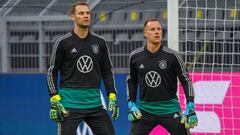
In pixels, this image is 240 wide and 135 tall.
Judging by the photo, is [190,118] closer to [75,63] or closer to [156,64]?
[156,64]

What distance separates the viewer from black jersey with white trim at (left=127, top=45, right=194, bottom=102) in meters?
7.88

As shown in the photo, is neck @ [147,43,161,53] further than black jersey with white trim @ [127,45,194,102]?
Yes

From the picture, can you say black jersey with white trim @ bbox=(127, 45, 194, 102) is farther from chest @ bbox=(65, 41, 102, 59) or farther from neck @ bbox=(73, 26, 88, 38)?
neck @ bbox=(73, 26, 88, 38)

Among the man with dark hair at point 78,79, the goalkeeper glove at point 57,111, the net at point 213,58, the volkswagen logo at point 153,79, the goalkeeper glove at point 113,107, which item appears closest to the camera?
the goalkeeper glove at point 57,111

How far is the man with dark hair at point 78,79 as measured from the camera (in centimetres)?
766

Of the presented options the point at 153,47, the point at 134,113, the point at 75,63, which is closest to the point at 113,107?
the point at 134,113

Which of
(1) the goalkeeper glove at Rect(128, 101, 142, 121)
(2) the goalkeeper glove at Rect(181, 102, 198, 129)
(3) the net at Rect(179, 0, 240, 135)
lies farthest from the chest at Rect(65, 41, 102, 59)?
(3) the net at Rect(179, 0, 240, 135)

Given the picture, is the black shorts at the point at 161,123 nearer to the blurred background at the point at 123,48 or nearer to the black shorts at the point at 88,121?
the black shorts at the point at 88,121

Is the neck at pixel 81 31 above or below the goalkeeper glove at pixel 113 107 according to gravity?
above

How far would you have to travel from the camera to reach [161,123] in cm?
795

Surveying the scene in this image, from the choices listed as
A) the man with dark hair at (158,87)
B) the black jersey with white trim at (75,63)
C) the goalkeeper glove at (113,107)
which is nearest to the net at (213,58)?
the man with dark hair at (158,87)

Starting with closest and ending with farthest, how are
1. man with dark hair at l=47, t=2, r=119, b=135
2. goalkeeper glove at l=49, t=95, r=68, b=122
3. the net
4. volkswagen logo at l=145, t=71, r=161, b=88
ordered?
1. goalkeeper glove at l=49, t=95, r=68, b=122
2. man with dark hair at l=47, t=2, r=119, b=135
3. volkswagen logo at l=145, t=71, r=161, b=88
4. the net

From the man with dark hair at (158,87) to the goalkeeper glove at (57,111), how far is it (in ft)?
2.63

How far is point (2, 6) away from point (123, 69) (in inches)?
77.6
